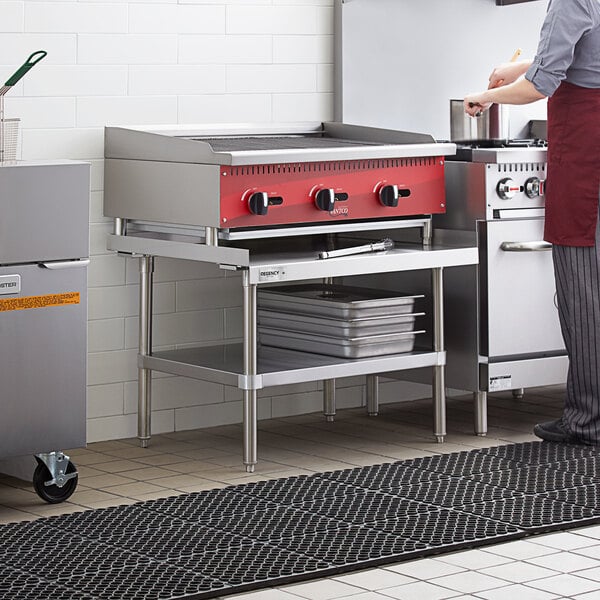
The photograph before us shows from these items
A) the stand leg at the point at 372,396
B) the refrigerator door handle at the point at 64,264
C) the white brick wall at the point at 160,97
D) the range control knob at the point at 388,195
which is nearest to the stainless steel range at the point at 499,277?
the range control knob at the point at 388,195

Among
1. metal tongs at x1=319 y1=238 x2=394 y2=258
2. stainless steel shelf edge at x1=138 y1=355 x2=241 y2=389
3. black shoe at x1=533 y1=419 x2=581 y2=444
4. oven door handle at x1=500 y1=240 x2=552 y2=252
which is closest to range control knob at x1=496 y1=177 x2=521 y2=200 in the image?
oven door handle at x1=500 y1=240 x2=552 y2=252

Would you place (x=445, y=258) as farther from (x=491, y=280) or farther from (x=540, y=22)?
(x=540, y=22)

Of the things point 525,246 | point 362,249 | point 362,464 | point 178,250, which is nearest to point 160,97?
point 178,250

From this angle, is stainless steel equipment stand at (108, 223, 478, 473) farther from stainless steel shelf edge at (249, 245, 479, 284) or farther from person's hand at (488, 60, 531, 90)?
person's hand at (488, 60, 531, 90)

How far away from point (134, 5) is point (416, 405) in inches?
78.3

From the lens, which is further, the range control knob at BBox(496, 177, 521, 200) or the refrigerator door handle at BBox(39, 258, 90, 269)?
the range control knob at BBox(496, 177, 521, 200)

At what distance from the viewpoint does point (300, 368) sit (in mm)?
4590

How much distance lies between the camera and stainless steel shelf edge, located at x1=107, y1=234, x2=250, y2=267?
4.39 meters

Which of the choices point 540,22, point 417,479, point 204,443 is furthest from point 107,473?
point 540,22

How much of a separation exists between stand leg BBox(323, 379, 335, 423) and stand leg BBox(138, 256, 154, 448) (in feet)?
2.63

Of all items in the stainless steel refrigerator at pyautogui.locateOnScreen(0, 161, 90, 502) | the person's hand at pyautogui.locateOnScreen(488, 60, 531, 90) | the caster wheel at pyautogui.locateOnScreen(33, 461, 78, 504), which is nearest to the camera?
the stainless steel refrigerator at pyautogui.locateOnScreen(0, 161, 90, 502)

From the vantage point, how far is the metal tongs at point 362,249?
4.61m

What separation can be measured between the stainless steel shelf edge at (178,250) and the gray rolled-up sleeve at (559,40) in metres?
1.17

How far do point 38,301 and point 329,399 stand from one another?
1726 millimetres
